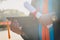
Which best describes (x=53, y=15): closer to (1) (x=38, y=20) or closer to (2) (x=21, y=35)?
(1) (x=38, y=20)

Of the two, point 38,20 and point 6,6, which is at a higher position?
point 6,6

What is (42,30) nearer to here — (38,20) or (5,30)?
(38,20)

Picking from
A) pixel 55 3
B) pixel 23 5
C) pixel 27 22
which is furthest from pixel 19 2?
pixel 55 3

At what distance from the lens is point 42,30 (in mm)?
954

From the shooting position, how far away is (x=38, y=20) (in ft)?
3.15

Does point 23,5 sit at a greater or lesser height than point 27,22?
greater

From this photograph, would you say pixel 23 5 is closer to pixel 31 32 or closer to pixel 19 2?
pixel 19 2

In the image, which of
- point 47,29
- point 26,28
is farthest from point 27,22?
point 47,29

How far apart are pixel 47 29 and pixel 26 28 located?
156mm

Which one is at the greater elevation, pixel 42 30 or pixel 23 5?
pixel 23 5

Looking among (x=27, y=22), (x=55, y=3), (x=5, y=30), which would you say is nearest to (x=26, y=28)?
(x=27, y=22)

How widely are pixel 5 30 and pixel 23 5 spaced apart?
0.73 feet

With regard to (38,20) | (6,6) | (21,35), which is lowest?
(21,35)

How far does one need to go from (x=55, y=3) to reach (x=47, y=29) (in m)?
0.20
